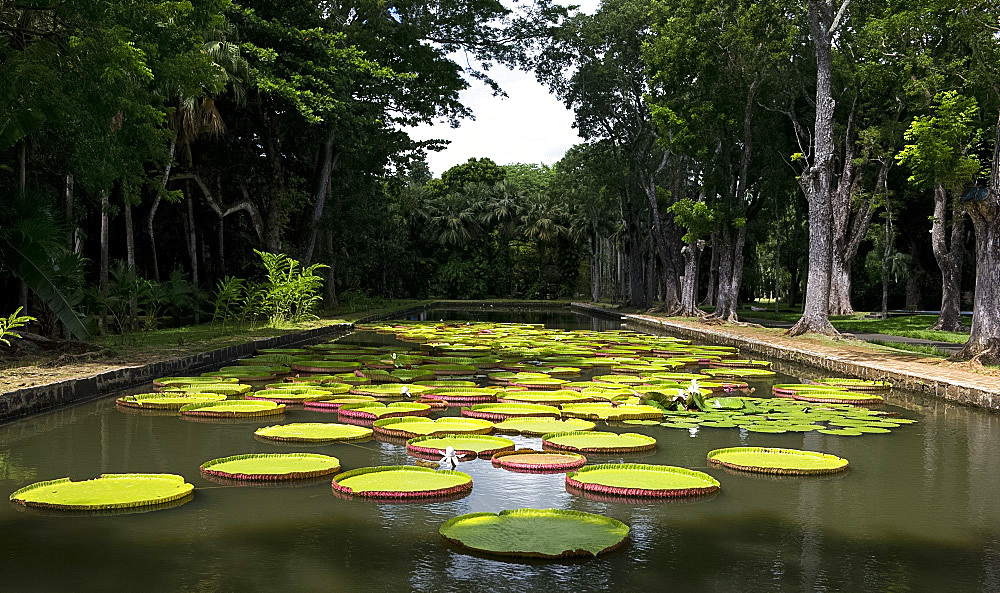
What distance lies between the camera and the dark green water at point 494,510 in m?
3.41

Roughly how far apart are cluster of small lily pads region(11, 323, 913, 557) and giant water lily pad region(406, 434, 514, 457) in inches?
0.6

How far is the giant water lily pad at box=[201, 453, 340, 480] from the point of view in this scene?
516cm

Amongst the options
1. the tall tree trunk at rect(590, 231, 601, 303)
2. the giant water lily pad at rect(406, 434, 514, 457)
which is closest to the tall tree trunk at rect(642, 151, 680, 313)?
the tall tree trunk at rect(590, 231, 601, 303)

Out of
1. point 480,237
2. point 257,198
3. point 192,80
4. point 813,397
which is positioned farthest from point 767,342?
point 480,237

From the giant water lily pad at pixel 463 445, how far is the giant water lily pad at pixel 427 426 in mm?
145

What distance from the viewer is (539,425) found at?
6.98 metres

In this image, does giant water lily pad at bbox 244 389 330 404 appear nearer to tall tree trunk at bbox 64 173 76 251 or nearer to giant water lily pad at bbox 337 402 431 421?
giant water lily pad at bbox 337 402 431 421

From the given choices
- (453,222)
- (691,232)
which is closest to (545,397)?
(691,232)

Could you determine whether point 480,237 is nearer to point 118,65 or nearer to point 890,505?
point 118,65

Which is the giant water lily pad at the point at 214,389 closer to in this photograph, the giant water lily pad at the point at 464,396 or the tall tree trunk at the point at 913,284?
the giant water lily pad at the point at 464,396

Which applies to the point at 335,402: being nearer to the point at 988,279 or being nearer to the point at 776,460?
the point at 776,460

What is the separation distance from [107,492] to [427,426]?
8.68ft

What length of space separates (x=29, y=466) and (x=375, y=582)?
10.9 feet

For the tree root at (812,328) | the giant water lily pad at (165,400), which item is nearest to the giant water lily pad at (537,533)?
the giant water lily pad at (165,400)
